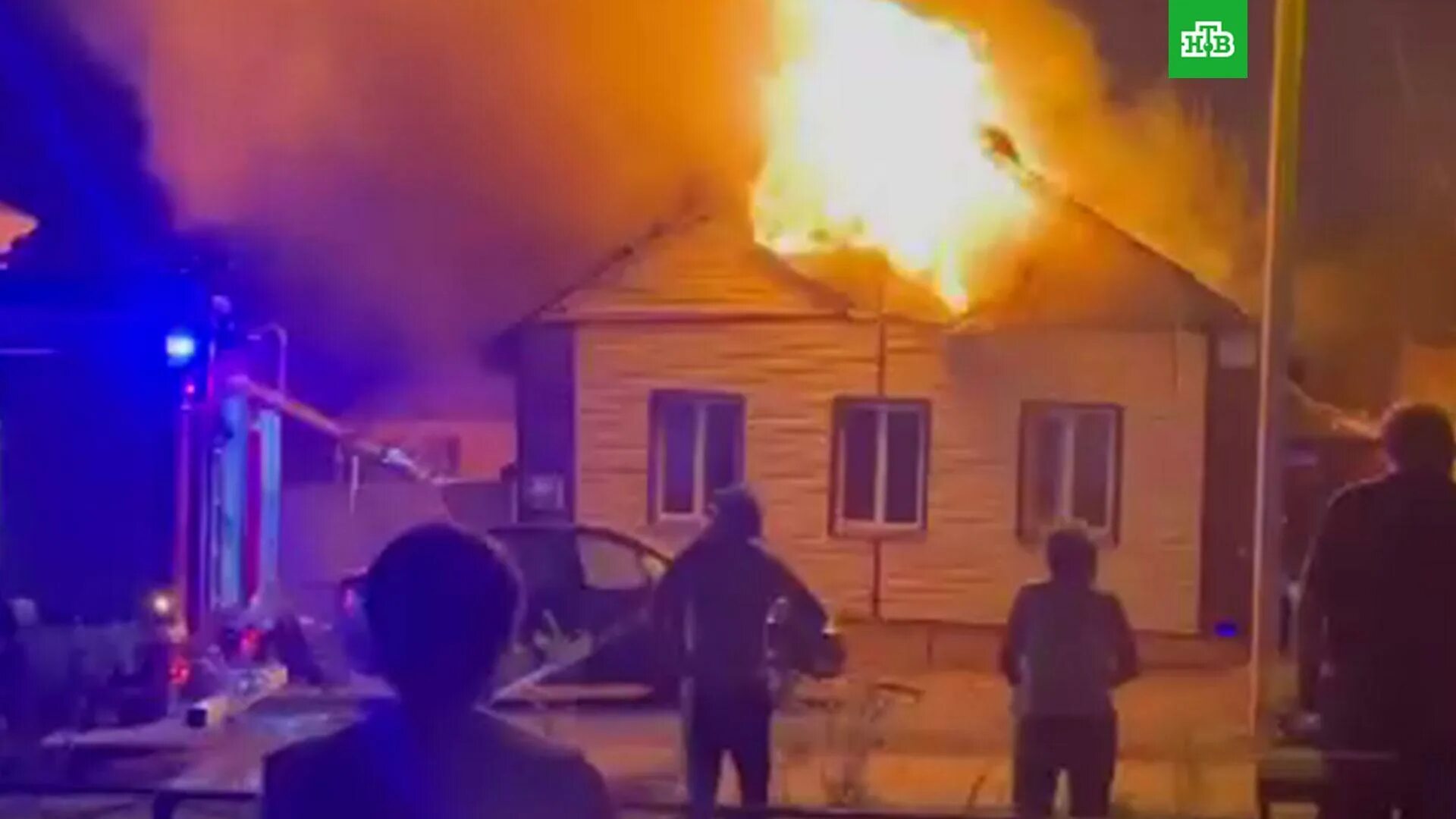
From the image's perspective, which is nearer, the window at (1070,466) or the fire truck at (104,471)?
the fire truck at (104,471)

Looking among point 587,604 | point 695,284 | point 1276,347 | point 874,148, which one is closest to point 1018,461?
point 695,284

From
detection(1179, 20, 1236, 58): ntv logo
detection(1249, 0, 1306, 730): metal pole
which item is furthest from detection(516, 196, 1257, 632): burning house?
detection(1249, 0, 1306, 730): metal pole

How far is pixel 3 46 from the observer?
58.7ft

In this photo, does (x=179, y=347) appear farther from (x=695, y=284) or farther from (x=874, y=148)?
(x=874, y=148)

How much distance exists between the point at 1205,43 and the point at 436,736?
19648 mm

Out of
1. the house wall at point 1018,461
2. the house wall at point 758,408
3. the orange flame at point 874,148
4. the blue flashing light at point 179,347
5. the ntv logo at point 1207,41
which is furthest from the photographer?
the ntv logo at point 1207,41

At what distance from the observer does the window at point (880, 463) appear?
18453 millimetres

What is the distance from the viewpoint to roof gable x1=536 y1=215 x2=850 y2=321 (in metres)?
18.7

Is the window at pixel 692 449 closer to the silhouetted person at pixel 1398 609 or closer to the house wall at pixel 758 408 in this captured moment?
the house wall at pixel 758 408

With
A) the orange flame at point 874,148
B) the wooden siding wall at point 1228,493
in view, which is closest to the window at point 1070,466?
the wooden siding wall at point 1228,493

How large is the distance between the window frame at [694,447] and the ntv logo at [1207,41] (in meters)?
5.41

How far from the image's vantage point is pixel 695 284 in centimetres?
1880

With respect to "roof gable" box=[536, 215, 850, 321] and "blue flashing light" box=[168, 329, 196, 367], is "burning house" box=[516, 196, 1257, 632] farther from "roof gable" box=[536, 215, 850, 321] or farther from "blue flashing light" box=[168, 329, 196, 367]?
"blue flashing light" box=[168, 329, 196, 367]

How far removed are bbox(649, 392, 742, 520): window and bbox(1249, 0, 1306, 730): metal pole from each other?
Answer: 20.9ft
